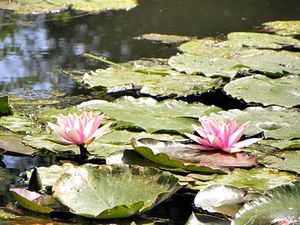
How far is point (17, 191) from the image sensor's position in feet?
4.79

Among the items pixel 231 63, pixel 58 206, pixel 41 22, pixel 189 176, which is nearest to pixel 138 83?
pixel 231 63

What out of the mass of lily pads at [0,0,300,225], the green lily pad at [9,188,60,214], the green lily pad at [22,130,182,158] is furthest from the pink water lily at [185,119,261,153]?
the green lily pad at [9,188,60,214]

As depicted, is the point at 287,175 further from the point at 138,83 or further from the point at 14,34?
the point at 14,34

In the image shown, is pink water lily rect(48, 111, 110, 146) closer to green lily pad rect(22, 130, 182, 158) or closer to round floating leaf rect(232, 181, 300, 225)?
green lily pad rect(22, 130, 182, 158)

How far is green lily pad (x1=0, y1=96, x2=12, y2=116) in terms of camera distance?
Result: 206 cm

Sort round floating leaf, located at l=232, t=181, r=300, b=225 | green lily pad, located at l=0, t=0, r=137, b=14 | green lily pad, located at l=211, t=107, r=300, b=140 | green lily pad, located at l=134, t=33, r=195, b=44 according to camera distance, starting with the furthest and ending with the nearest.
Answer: green lily pad, located at l=0, t=0, r=137, b=14, green lily pad, located at l=134, t=33, r=195, b=44, green lily pad, located at l=211, t=107, r=300, b=140, round floating leaf, located at l=232, t=181, r=300, b=225

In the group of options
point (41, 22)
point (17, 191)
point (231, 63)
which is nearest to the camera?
point (17, 191)

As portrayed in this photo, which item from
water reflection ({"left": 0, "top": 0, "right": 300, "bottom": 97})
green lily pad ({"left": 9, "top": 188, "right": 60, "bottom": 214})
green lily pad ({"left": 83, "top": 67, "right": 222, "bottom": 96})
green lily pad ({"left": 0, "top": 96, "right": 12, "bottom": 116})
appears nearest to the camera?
green lily pad ({"left": 9, "top": 188, "right": 60, "bottom": 214})

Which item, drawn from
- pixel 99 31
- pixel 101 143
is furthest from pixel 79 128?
pixel 99 31

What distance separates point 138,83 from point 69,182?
3.95ft

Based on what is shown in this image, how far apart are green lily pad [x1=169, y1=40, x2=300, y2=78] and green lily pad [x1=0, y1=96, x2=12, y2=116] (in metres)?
0.92

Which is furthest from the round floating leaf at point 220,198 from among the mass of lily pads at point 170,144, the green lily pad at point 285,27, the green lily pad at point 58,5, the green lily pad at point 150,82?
the green lily pad at point 58,5

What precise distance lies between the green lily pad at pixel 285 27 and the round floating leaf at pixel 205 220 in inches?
107

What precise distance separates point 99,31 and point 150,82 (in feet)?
4.48
